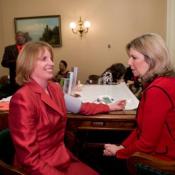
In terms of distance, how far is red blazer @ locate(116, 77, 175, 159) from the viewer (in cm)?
141

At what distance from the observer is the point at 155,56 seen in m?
1.51

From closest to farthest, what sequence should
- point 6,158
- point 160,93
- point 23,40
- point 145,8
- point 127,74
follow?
point 160,93
point 6,158
point 23,40
point 127,74
point 145,8

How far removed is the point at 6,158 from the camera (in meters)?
1.53

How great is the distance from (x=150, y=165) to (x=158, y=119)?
272 mm

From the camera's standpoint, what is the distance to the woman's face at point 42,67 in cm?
161

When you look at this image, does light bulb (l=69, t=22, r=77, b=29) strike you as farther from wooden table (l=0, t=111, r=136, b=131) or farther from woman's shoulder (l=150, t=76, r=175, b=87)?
woman's shoulder (l=150, t=76, r=175, b=87)

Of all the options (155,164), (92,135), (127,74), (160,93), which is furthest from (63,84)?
(127,74)

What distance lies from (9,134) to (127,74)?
14.5 ft

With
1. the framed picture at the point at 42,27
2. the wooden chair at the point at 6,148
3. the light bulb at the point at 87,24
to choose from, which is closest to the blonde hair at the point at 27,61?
the wooden chair at the point at 6,148

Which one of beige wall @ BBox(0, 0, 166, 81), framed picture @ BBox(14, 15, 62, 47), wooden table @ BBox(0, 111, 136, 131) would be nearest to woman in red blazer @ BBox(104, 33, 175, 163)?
wooden table @ BBox(0, 111, 136, 131)

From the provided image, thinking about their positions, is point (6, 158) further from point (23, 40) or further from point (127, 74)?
point (127, 74)

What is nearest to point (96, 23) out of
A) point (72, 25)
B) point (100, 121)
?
point (72, 25)

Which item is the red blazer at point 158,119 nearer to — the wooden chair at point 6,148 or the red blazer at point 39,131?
the red blazer at point 39,131

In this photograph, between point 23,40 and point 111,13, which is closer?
point 23,40
